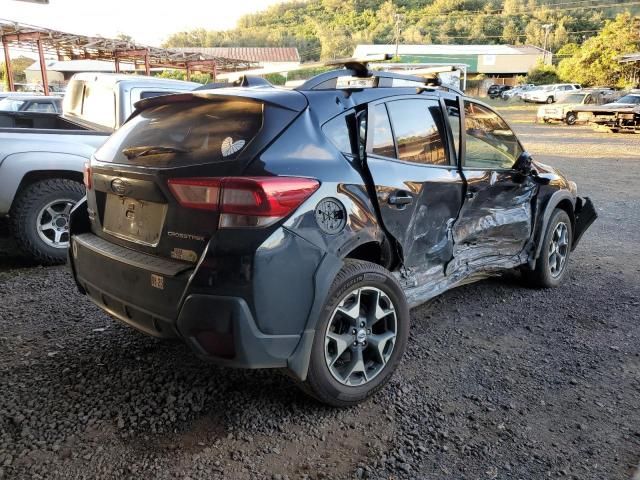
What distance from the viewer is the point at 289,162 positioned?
2.68m

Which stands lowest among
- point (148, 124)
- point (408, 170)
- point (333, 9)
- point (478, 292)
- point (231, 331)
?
point (478, 292)

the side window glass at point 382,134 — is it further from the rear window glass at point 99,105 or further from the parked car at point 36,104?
the parked car at point 36,104

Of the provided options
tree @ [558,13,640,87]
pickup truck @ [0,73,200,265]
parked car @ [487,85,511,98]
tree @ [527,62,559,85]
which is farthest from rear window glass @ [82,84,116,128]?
tree @ [527,62,559,85]

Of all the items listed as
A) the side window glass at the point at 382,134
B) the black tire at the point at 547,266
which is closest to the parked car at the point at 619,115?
the black tire at the point at 547,266

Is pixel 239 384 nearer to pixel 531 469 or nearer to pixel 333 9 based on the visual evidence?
pixel 531 469

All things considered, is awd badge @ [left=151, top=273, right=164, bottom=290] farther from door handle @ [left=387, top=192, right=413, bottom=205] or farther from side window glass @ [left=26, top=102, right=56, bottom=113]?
side window glass @ [left=26, top=102, right=56, bottom=113]

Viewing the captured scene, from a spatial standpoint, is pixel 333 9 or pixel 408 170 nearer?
pixel 408 170

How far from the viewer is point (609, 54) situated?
157ft

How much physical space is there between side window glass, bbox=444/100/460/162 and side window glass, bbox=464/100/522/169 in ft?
0.38

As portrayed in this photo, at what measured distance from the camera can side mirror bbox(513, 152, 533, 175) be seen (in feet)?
14.8

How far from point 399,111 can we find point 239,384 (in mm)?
1964

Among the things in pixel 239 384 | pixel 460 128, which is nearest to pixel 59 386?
pixel 239 384

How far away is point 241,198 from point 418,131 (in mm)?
1632

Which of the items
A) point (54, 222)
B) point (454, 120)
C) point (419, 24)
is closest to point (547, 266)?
point (454, 120)
